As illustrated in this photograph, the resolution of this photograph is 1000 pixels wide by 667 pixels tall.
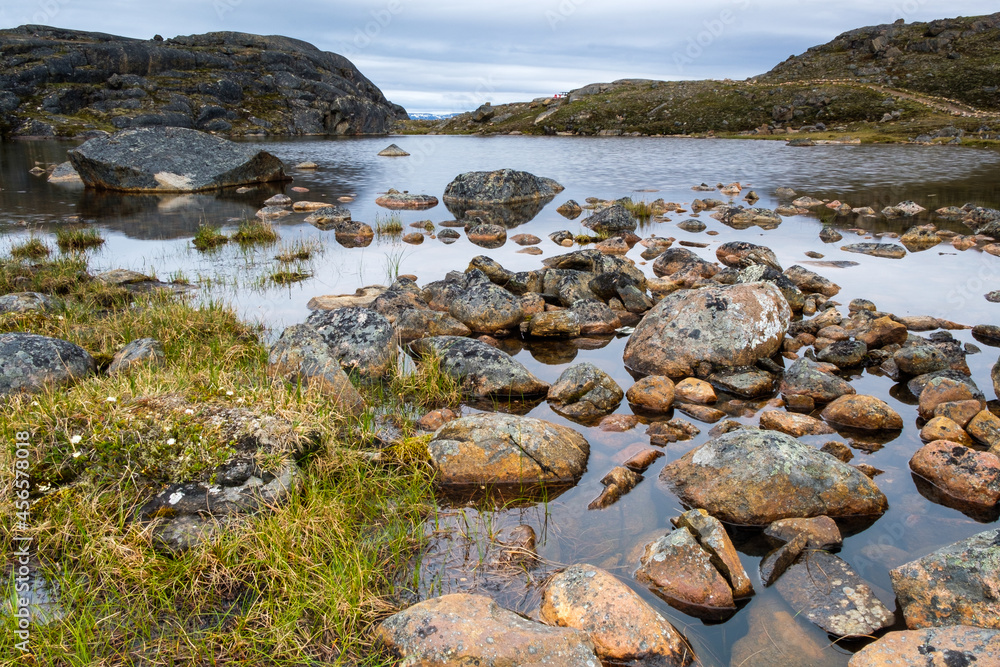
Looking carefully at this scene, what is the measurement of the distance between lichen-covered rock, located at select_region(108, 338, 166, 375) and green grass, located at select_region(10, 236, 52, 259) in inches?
384

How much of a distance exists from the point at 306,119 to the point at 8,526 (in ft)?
365

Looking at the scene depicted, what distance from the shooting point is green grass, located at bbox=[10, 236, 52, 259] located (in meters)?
15.0

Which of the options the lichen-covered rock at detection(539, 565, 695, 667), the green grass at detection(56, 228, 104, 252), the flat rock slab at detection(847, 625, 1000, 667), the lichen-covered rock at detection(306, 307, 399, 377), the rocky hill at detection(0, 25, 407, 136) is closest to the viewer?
the flat rock slab at detection(847, 625, 1000, 667)

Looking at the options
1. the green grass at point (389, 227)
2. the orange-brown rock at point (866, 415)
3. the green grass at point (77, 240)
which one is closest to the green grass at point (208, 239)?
the green grass at point (77, 240)

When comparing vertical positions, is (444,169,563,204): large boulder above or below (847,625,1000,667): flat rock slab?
above

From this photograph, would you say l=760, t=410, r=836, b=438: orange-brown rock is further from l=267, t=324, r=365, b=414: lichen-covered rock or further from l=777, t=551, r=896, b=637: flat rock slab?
l=267, t=324, r=365, b=414: lichen-covered rock

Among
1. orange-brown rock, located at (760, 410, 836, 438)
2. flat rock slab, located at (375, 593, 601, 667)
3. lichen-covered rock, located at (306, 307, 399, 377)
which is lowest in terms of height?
flat rock slab, located at (375, 593, 601, 667)

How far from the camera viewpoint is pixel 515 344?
10.3 metres

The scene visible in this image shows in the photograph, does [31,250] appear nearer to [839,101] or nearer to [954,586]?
[954,586]

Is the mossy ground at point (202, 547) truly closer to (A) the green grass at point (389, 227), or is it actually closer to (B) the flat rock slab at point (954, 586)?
(B) the flat rock slab at point (954, 586)

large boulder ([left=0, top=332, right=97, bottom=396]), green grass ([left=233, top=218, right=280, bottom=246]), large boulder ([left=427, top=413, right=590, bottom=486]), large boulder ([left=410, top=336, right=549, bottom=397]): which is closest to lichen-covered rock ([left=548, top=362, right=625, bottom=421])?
large boulder ([left=410, top=336, right=549, bottom=397])

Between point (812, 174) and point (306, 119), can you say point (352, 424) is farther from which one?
point (306, 119)

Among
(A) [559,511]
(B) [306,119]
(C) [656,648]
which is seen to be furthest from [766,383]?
(B) [306,119]

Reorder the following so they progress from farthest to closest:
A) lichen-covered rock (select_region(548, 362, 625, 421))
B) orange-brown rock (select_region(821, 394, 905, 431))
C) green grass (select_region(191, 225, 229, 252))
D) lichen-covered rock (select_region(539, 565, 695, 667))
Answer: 1. green grass (select_region(191, 225, 229, 252))
2. lichen-covered rock (select_region(548, 362, 625, 421))
3. orange-brown rock (select_region(821, 394, 905, 431))
4. lichen-covered rock (select_region(539, 565, 695, 667))
